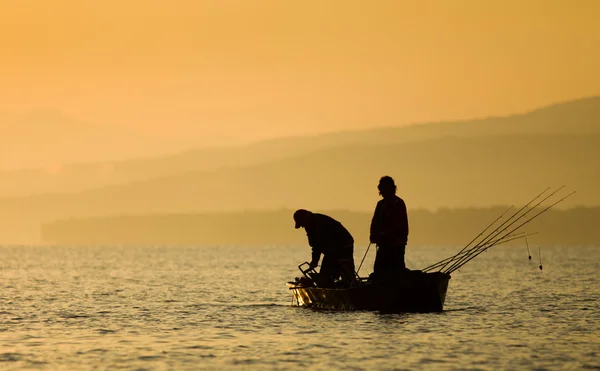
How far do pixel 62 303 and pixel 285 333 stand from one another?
1604cm

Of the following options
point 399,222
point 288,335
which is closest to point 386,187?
point 399,222

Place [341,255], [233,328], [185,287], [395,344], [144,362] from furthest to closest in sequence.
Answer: [185,287]
[341,255]
[233,328]
[395,344]
[144,362]

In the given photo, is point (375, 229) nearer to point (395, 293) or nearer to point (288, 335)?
point (395, 293)

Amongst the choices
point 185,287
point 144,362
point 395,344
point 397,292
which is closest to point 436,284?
point 397,292

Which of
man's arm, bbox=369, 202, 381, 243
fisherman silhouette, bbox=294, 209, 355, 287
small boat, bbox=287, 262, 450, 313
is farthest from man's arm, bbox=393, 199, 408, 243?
fisherman silhouette, bbox=294, 209, 355, 287

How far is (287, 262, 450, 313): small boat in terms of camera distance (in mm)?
30594

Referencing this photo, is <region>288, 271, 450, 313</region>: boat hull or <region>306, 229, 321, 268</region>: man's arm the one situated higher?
<region>306, 229, 321, 268</region>: man's arm

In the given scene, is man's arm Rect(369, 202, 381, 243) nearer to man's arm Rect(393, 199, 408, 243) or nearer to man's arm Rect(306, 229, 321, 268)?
man's arm Rect(393, 199, 408, 243)

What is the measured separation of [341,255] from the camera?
33.0 m

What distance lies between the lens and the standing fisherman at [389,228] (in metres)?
30.9

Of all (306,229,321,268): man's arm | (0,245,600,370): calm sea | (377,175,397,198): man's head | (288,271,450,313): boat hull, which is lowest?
(0,245,600,370): calm sea

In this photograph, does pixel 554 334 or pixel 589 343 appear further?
pixel 554 334

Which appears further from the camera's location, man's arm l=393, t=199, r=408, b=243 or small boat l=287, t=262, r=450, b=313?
man's arm l=393, t=199, r=408, b=243

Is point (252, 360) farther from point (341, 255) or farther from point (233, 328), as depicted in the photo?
point (341, 255)
